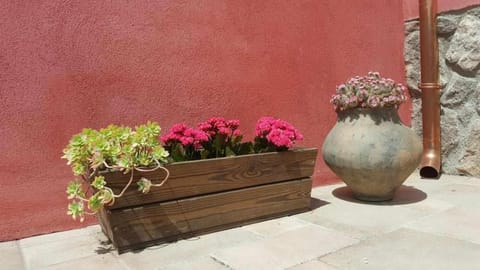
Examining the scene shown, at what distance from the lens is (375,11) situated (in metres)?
3.53

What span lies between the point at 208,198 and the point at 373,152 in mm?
1082

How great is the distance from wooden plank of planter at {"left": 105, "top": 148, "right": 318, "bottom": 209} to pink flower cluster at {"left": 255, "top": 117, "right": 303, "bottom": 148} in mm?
73

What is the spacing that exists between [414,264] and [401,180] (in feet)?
3.41

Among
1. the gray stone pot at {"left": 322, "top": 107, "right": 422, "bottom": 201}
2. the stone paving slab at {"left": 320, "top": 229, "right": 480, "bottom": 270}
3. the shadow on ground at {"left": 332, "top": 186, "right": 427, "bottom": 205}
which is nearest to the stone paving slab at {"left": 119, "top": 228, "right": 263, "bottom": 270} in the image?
the stone paving slab at {"left": 320, "top": 229, "right": 480, "bottom": 270}

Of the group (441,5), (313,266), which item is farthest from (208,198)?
(441,5)

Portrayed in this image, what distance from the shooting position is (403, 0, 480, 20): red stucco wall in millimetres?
3311

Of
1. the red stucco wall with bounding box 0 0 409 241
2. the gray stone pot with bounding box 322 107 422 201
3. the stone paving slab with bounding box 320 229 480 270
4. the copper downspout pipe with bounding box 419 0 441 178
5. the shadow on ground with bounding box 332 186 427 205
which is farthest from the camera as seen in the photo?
the copper downspout pipe with bounding box 419 0 441 178

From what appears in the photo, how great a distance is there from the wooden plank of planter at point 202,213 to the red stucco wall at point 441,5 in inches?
85.1

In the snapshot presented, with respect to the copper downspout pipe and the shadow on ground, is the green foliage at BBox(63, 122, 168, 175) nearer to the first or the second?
the shadow on ground

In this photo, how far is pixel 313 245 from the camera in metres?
1.85

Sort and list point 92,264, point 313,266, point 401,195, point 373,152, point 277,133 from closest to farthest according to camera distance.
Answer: point 313,266 < point 92,264 < point 277,133 < point 373,152 < point 401,195

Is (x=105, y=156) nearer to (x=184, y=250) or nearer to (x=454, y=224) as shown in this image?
(x=184, y=250)

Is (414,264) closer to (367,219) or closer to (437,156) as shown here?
(367,219)

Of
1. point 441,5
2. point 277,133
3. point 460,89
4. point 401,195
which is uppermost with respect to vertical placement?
point 441,5
